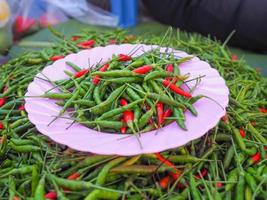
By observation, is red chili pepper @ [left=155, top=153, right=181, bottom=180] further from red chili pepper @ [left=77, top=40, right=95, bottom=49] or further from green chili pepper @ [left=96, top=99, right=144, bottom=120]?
red chili pepper @ [left=77, top=40, right=95, bottom=49]

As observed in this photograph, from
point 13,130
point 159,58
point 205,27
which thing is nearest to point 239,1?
point 205,27

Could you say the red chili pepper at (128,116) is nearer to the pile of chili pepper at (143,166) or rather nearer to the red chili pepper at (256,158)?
the pile of chili pepper at (143,166)

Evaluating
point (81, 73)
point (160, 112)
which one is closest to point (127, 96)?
point (160, 112)

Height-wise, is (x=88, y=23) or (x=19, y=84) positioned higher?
(x=19, y=84)

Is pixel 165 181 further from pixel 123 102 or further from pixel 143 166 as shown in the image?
pixel 123 102

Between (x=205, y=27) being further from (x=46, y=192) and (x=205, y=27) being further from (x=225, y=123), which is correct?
(x=46, y=192)

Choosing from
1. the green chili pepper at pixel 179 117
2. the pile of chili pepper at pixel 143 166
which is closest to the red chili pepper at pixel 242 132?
the pile of chili pepper at pixel 143 166
